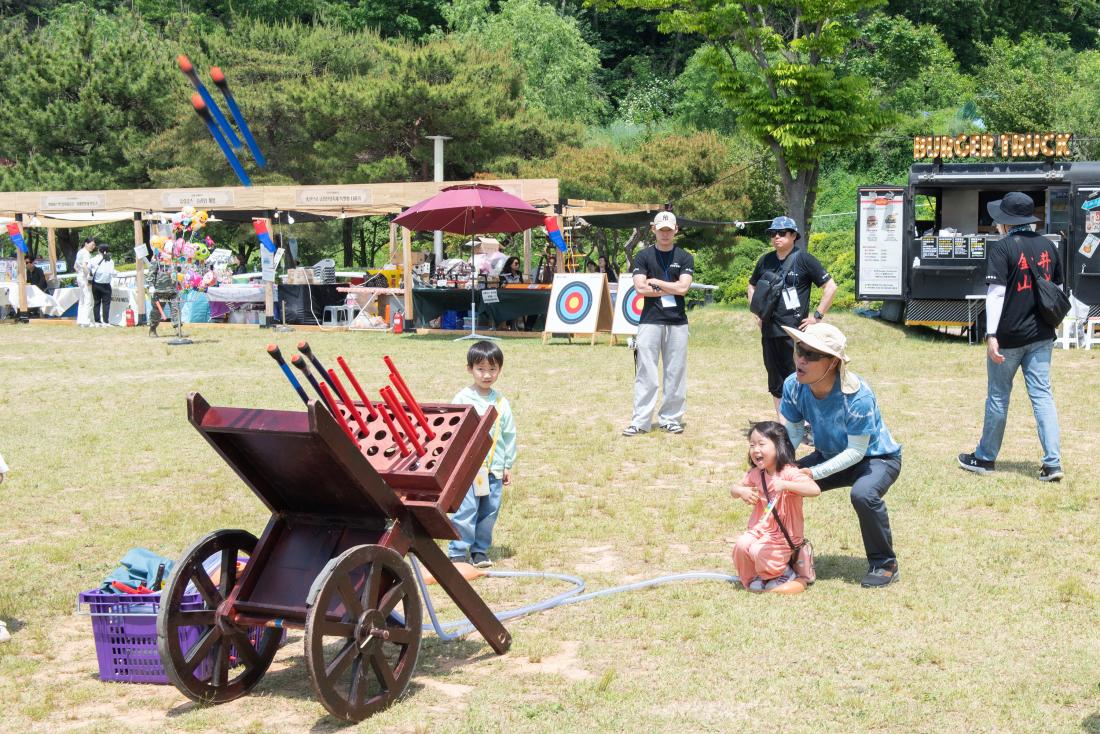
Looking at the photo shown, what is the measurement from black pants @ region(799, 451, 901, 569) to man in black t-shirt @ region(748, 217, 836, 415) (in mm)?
3141

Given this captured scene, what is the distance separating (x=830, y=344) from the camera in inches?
217

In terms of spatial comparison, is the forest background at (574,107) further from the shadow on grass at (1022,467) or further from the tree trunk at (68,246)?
the shadow on grass at (1022,467)

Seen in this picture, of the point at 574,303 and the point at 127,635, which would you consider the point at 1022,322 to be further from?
the point at 574,303

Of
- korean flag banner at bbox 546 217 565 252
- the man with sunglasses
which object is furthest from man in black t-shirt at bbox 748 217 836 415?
korean flag banner at bbox 546 217 565 252

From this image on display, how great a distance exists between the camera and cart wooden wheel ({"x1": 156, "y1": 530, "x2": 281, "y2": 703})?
4.32 metres

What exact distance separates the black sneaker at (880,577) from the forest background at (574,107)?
64.0 ft

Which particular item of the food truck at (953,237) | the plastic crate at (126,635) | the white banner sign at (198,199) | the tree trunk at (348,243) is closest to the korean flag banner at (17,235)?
the white banner sign at (198,199)

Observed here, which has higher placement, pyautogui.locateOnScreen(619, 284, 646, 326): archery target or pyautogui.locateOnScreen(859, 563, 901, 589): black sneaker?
pyautogui.locateOnScreen(619, 284, 646, 326): archery target

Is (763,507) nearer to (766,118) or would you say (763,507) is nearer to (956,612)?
(956,612)

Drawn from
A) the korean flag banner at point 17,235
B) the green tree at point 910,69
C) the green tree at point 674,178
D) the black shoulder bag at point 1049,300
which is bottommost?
the black shoulder bag at point 1049,300

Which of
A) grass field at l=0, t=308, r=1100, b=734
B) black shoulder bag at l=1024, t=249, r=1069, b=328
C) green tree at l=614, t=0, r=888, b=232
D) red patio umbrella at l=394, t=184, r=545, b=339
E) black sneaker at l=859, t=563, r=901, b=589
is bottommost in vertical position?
grass field at l=0, t=308, r=1100, b=734

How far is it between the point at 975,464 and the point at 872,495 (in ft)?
10.7

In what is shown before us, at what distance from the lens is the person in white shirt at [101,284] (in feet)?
81.5

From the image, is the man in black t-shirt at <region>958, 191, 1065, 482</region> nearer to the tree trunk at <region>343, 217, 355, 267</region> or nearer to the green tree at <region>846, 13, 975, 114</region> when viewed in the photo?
the tree trunk at <region>343, 217, 355, 267</region>
